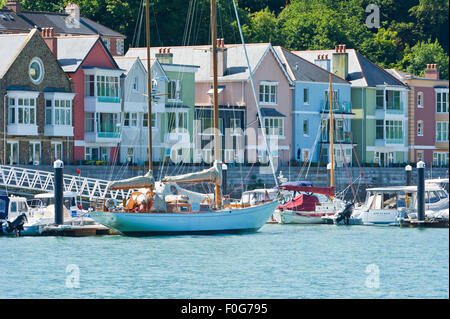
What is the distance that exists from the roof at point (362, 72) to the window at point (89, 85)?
2879cm

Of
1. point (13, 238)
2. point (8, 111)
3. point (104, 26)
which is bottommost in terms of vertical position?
point (13, 238)

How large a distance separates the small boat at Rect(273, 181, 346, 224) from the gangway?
9.79 meters

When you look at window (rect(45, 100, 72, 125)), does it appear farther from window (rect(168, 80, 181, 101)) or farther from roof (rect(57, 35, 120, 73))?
window (rect(168, 80, 181, 101))

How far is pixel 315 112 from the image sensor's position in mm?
102875

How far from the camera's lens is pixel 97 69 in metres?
83.8

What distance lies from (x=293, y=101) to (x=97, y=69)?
22.6m

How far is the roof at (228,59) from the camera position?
96250 millimetres

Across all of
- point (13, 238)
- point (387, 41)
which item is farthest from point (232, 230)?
point (387, 41)

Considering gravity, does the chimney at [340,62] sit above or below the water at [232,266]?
above

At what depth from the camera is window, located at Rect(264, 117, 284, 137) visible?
97625mm

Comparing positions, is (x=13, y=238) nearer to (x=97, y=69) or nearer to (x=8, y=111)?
(x=8, y=111)

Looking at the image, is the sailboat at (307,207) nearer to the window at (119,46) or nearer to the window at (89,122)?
the window at (89,122)

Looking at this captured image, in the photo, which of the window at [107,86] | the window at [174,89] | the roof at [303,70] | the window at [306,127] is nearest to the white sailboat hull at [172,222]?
the window at [107,86]
